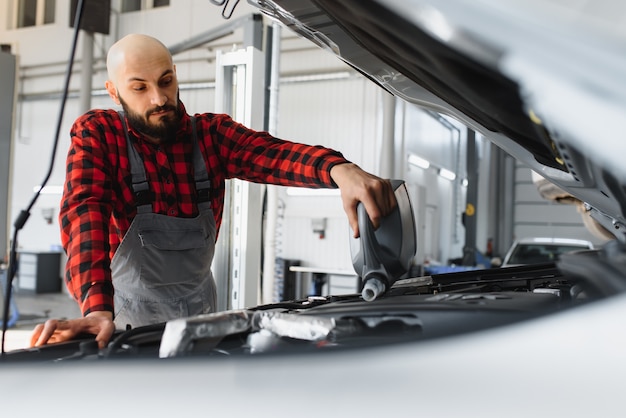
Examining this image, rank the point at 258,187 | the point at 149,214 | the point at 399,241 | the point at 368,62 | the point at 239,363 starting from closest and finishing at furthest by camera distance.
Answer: the point at 239,363 < the point at 399,241 < the point at 368,62 < the point at 149,214 < the point at 258,187

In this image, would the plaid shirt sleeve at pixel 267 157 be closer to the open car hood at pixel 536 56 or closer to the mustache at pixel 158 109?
the mustache at pixel 158 109

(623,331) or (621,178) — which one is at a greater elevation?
(621,178)

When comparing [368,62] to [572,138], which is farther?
[368,62]

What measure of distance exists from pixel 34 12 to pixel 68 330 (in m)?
11.8

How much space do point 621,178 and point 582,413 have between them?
27 cm

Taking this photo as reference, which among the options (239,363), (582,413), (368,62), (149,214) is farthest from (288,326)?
(149,214)

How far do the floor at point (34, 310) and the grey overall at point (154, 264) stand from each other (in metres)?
3.73

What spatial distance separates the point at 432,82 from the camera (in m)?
1.06

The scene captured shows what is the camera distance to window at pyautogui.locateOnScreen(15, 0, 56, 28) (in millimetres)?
10805

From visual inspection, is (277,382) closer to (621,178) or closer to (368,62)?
(621,178)

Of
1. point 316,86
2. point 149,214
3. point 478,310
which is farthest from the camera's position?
point 316,86

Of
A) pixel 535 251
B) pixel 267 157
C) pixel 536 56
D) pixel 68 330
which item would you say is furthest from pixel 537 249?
pixel 536 56

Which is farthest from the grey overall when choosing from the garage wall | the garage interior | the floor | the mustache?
the garage wall

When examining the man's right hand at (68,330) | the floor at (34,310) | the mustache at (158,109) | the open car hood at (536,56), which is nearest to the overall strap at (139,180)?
the mustache at (158,109)
